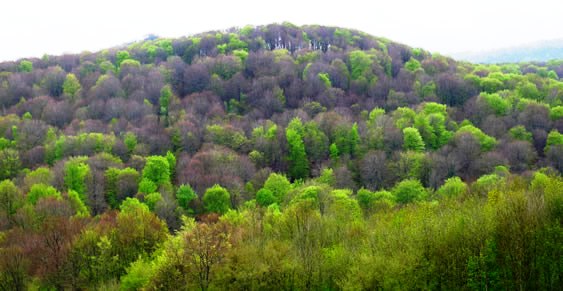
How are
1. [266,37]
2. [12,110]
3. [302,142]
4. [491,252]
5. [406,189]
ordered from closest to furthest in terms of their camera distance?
1. [491,252]
2. [406,189]
3. [302,142]
4. [12,110]
5. [266,37]

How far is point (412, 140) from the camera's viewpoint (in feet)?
295

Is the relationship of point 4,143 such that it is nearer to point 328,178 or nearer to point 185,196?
point 185,196

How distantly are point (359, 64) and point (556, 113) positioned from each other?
60381 millimetres

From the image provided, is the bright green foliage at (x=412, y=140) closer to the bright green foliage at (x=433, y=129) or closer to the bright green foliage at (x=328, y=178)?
the bright green foliage at (x=433, y=129)

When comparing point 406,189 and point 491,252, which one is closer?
point 491,252

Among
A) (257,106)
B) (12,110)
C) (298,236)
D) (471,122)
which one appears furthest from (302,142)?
(12,110)

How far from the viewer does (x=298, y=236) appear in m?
43.1

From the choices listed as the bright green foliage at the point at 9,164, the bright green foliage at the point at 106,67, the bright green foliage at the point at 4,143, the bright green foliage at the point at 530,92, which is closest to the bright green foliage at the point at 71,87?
the bright green foliage at the point at 106,67

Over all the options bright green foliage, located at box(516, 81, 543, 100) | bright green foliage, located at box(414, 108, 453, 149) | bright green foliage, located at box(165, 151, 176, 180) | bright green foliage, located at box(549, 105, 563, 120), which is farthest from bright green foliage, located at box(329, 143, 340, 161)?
bright green foliage, located at box(516, 81, 543, 100)

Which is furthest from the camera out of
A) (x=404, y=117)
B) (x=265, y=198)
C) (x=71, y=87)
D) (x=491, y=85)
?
(x=71, y=87)

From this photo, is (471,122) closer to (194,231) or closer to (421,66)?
(421,66)

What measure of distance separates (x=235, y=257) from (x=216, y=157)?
1886 inches

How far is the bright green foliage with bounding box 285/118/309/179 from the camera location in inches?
3703

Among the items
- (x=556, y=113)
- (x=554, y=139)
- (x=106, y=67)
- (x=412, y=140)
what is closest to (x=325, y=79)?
(x=412, y=140)
